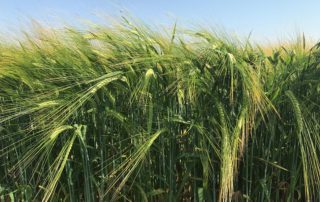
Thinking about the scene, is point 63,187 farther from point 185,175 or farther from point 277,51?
point 277,51

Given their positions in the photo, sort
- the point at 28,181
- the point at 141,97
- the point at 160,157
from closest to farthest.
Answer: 1. the point at 141,97
2. the point at 160,157
3. the point at 28,181

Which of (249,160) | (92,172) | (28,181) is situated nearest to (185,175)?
(249,160)

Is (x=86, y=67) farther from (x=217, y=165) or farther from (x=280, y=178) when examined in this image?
(x=280, y=178)

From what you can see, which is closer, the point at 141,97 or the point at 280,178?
the point at 141,97

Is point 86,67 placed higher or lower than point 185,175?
higher

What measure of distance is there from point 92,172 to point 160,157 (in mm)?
329

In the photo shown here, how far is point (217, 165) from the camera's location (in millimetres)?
2072

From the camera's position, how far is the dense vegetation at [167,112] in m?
1.91

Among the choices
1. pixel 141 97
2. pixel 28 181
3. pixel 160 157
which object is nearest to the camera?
pixel 141 97

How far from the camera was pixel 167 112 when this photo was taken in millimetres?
1997

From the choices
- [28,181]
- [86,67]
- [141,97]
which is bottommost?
[28,181]

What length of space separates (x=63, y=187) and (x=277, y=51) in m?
1.17

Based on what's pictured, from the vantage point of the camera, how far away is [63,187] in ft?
7.14

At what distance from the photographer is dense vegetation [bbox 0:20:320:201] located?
1.91 metres
